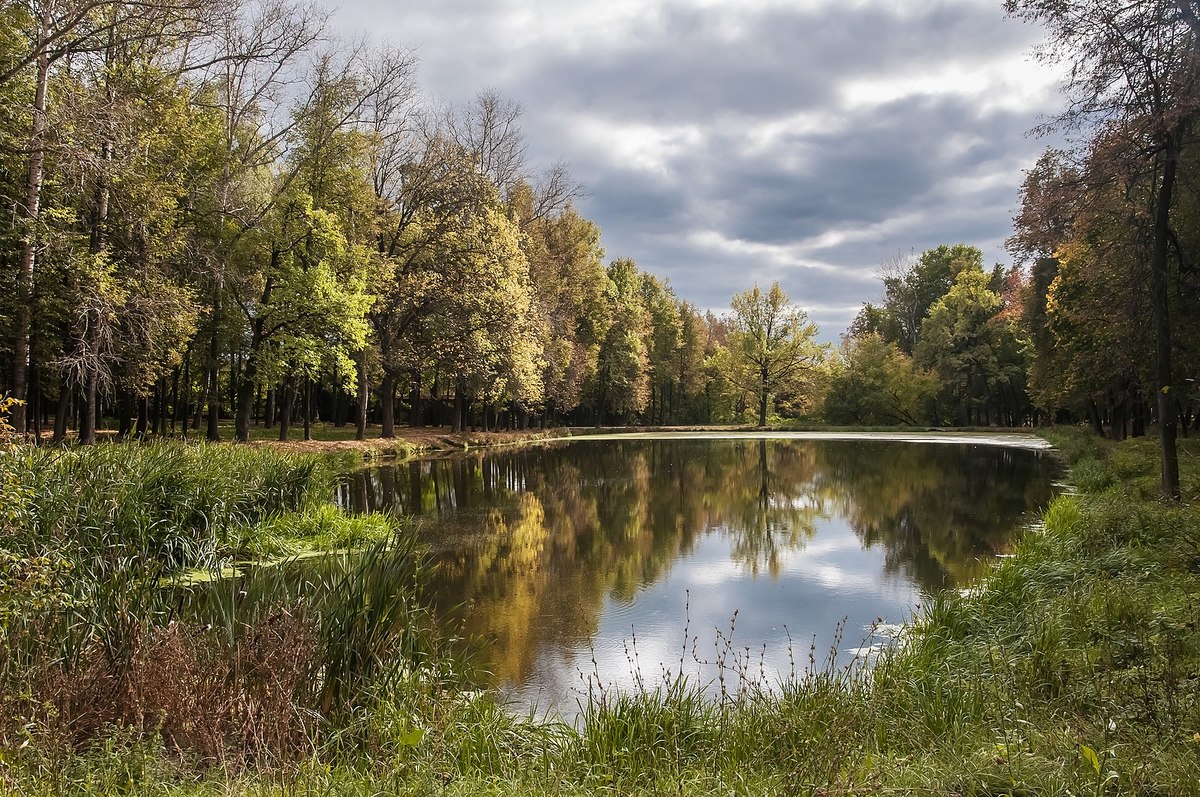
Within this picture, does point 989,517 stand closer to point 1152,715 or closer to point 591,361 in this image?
point 1152,715

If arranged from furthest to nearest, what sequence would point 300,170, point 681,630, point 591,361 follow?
point 591,361 → point 300,170 → point 681,630

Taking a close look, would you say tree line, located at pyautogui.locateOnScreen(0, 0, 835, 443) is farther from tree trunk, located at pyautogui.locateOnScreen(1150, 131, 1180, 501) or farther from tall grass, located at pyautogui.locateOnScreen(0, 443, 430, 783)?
tree trunk, located at pyautogui.locateOnScreen(1150, 131, 1180, 501)

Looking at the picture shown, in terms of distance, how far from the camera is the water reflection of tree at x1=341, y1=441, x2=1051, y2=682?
Answer: 29.1ft

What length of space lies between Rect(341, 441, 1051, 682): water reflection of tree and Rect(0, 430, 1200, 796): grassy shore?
169 cm

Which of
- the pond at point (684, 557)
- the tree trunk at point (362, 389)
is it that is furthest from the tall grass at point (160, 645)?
the tree trunk at point (362, 389)

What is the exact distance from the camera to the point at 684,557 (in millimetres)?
11375

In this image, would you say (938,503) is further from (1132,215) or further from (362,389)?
(362,389)

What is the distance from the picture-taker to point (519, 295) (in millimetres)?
33438

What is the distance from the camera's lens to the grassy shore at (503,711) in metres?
3.51

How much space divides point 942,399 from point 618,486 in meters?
43.3

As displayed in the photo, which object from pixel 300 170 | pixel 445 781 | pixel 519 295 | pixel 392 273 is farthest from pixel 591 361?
pixel 445 781

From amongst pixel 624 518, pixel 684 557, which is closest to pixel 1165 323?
pixel 684 557

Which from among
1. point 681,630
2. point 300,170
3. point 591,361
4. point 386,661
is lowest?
point 681,630

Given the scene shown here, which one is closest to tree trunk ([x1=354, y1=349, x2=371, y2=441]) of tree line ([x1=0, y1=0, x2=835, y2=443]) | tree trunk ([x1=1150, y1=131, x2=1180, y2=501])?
tree line ([x1=0, y1=0, x2=835, y2=443])
